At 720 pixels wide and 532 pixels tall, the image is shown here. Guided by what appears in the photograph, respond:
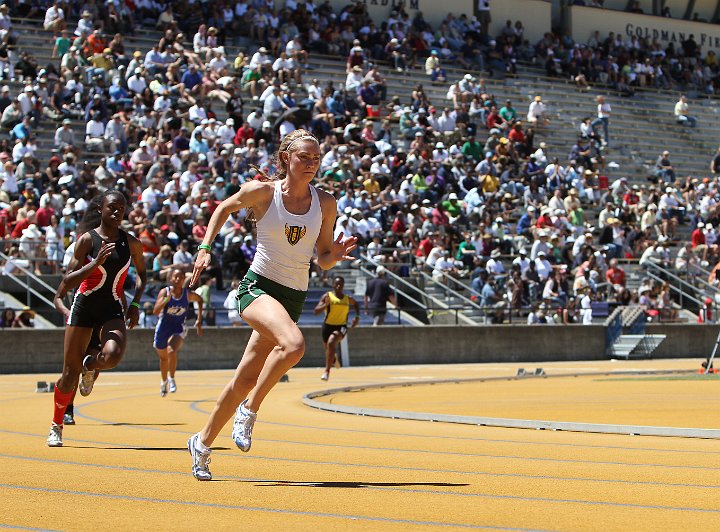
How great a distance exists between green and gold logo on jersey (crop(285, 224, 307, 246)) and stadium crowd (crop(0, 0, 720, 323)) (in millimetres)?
17474

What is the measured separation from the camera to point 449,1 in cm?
5031

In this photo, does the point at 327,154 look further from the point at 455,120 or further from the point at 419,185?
the point at 455,120

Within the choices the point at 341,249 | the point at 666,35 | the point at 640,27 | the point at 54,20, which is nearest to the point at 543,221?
the point at 54,20

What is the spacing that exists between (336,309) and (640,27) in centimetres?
3437

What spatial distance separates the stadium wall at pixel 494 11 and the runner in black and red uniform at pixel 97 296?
34982 mm

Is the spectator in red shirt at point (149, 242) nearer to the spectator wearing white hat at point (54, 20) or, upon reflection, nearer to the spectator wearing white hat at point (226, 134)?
the spectator wearing white hat at point (226, 134)

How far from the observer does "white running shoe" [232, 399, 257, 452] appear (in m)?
8.90

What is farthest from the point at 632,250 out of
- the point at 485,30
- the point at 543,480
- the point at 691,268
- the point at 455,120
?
the point at 543,480

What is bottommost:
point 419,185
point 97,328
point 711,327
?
point 711,327

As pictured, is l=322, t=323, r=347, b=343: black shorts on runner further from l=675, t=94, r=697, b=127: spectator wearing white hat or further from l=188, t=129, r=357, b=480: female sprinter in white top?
l=675, t=94, r=697, b=127: spectator wearing white hat

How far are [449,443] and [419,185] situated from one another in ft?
81.6

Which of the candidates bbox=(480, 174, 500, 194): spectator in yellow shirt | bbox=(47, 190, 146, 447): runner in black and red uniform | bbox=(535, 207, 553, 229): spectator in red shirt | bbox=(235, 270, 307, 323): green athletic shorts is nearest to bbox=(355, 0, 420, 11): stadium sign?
bbox=(480, 174, 500, 194): spectator in yellow shirt

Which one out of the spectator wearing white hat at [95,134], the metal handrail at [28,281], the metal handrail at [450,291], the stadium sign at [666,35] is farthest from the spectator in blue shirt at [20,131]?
the stadium sign at [666,35]

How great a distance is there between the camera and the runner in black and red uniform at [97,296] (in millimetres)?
12117
